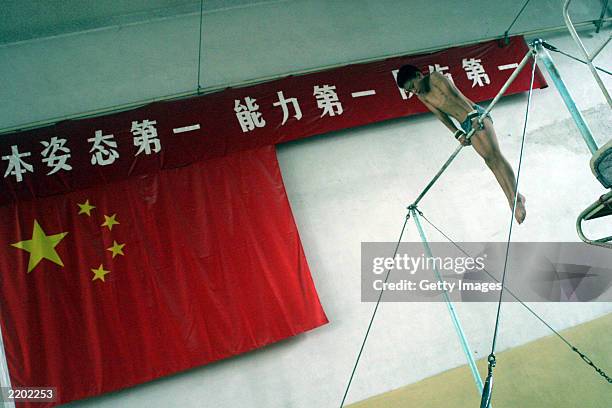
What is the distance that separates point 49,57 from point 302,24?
7.66ft

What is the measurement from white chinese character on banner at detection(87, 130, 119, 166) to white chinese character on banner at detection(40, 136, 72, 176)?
7.6 inches

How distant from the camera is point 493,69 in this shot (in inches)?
180

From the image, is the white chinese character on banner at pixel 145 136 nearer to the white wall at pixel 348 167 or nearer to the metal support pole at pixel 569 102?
the white wall at pixel 348 167

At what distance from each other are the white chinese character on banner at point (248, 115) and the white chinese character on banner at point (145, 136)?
2.32ft

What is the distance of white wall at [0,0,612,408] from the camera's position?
3.53m

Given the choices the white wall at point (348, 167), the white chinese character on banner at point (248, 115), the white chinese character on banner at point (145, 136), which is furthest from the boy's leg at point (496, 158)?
the white chinese character on banner at point (145, 136)

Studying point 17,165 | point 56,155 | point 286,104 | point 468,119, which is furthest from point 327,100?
point 17,165

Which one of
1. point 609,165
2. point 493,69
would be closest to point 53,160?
point 609,165

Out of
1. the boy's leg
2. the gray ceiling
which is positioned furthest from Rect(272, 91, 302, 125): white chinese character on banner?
the boy's leg

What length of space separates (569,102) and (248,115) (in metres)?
2.67

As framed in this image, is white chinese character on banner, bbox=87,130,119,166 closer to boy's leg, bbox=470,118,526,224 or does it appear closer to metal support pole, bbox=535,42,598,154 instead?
boy's leg, bbox=470,118,526,224

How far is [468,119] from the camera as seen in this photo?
250 centimetres

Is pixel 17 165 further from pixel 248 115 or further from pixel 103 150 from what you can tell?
pixel 248 115

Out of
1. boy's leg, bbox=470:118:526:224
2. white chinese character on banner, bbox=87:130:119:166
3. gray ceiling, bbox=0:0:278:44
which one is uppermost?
gray ceiling, bbox=0:0:278:44
